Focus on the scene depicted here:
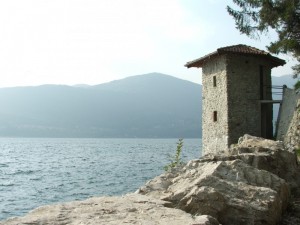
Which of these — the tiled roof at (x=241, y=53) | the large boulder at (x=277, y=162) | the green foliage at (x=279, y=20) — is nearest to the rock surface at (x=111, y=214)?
the large boulder at (x=277, y=162)

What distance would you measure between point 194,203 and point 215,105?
74.8 feet

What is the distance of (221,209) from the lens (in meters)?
5.79

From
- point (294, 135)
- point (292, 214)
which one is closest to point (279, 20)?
point (294, 135)

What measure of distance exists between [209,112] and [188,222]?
81.2 ft

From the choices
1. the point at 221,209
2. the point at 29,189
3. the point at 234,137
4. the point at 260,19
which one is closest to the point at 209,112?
the point at 234,137

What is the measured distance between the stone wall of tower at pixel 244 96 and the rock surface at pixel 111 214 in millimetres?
21413

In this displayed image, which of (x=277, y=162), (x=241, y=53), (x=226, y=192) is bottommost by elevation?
(x=226, y=192)

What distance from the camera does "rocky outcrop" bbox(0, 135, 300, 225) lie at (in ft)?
15.8

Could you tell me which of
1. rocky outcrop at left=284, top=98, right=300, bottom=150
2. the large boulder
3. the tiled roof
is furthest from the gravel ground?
the tiled roof

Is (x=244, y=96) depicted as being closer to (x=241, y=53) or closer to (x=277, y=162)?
(x=241, y=53)

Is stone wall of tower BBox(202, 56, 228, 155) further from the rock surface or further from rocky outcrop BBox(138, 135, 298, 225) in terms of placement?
the rock surface

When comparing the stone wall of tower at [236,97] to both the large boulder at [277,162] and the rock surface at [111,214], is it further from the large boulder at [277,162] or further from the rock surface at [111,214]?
the rock surface at [111,214]

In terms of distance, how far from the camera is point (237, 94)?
87.2ft

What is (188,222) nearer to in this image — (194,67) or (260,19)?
(260,19)
